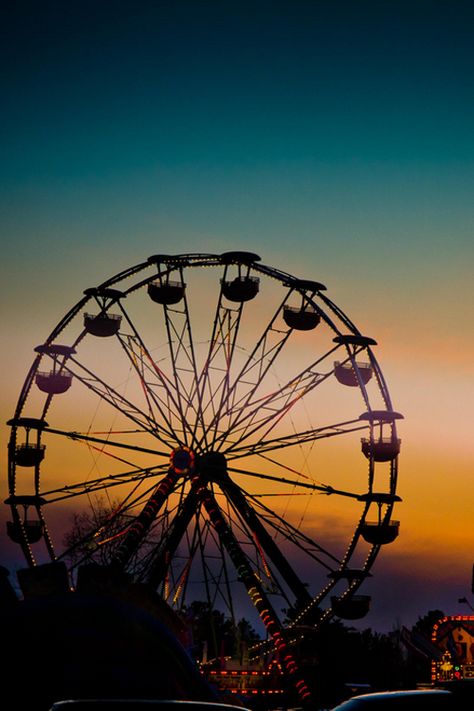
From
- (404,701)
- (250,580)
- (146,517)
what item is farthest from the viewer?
(146,517)

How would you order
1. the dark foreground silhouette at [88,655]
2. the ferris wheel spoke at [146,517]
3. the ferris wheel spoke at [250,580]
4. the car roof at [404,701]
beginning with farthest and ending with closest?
the ferris wheel spoke at [146,517] < the ferris wheel spoke at [250,580] < the dark foreground silhouette at [88,655] < the car roof at [404,701]

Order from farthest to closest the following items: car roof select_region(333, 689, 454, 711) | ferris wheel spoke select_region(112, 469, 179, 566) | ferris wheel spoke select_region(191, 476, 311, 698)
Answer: ferris wheel spoke select_region(112, 469, 179, 566)
ferris wheel spoke select_region(191, 476, 311, 698)
car roof select_region(333, 689, 454, 711)

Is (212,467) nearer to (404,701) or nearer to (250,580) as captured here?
(250,580)

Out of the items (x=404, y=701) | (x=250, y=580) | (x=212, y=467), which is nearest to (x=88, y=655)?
(x=404, y=701)

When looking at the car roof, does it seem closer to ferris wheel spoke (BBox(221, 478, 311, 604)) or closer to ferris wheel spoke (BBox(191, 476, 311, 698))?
ferris wheel spoke (BBox(191, 476, 311, 698))

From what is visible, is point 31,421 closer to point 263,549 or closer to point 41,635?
point 263,549

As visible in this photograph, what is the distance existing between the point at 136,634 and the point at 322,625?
1906 cm

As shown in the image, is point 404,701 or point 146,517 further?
point 146,517

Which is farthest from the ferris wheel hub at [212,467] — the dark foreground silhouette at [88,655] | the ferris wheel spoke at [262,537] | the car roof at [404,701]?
the car roof at [404,701]

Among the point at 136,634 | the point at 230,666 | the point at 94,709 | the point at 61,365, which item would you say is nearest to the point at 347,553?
the point at 230,666

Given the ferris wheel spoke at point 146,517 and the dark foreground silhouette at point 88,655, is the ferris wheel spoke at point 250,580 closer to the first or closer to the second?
the ferris wheel spoke at point 146,517

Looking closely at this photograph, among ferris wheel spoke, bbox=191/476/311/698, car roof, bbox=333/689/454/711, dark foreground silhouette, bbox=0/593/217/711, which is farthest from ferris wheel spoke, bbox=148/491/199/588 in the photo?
car roof, bbox=333/689/454/711

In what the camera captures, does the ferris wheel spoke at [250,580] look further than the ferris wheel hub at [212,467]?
No

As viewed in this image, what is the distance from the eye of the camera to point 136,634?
1803 centimetres
